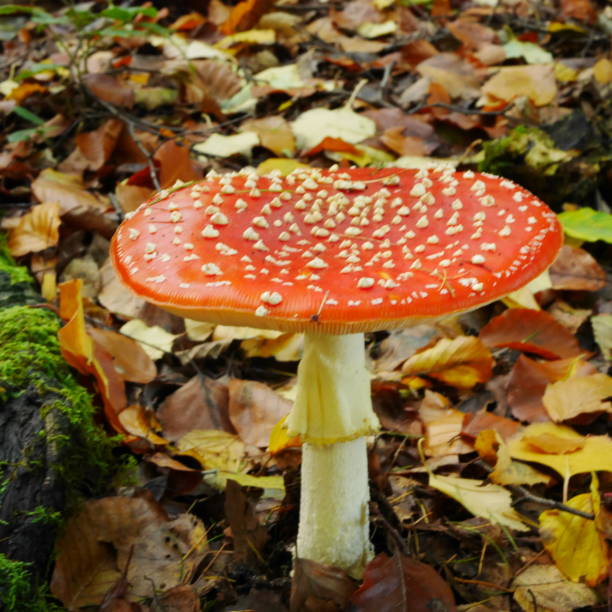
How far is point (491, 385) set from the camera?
2873mm

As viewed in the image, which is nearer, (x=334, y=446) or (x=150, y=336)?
(x=334, y=446)

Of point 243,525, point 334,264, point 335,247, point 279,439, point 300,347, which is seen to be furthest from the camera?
point 300,347

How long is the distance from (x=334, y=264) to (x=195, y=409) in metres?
1.32

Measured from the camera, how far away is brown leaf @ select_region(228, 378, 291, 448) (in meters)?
2.63

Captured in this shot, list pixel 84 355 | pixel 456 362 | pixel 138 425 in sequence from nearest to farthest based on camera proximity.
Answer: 1. pixel 84 355
2. pixel 138 425
3. pixel 456 362

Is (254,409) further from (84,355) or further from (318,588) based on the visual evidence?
(318,588)

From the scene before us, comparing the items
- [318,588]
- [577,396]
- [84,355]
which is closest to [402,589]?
[318,588]

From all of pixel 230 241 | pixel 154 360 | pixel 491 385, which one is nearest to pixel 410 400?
pixel 491 385

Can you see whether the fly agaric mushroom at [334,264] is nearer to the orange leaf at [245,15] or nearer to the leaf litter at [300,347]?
the leaf litter at [300,347]

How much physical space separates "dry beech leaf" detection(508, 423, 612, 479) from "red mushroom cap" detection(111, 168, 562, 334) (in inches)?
34.1

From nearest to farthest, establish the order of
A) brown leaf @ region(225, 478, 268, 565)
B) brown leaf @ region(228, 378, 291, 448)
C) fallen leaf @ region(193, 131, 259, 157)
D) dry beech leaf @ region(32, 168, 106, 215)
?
brown leaf @ region(225, 478, 268, 565), brown leaf @ region(228, 378, 291, 448), dry beech leaf @ region(32, 168, 106, 215), fallen leaf @ region(193, 131, 259, 157)

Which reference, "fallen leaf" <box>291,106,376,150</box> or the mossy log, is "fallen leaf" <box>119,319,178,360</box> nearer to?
the mossy log

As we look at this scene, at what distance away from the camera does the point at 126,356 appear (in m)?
2.78

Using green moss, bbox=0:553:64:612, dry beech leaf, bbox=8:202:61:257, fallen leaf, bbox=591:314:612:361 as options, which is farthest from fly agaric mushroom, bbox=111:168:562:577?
dry beech leaf, bbox=8:202:61:257
